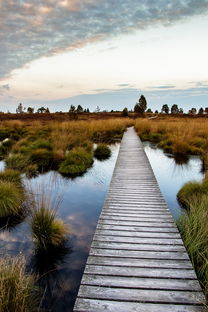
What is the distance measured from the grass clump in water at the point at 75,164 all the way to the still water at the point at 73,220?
35 cm

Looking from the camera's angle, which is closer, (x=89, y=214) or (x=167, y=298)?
(x=167, y=298)

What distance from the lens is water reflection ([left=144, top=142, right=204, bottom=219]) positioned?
7452 millimetres

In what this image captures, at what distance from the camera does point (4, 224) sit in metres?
5.50

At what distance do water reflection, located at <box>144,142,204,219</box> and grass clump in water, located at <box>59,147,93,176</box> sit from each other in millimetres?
3047

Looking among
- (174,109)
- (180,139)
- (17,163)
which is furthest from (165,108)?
(17,163)

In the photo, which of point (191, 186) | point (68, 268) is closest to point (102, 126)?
point (191, 186)

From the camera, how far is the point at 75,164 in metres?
9.97

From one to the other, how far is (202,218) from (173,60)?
1924 centimetres

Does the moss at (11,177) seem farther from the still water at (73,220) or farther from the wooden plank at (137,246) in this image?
the wooden plank at (137,246)

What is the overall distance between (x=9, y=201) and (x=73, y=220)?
5.42ft

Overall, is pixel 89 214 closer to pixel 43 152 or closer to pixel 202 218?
pixel 202 218

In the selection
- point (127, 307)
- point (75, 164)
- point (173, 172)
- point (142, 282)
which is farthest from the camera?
point (75, 164)

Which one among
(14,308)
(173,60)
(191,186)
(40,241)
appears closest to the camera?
(14,308)

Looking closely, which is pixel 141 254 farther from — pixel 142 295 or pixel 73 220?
pixel 73 220
